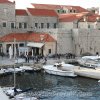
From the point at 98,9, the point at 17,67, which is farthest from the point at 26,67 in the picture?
the point at 98,9

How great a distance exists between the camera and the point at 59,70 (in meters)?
47.0

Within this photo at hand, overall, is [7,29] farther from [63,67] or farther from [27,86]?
[27,86]

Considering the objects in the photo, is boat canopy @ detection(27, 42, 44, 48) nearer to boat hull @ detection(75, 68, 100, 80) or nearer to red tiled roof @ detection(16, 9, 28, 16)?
red tiled roof @ detection(16, 9, 28, 16)

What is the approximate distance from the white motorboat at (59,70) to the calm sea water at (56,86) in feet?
2.66

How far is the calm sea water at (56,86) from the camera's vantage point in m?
34.5

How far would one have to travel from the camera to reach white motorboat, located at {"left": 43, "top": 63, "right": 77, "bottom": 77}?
46.0 metres

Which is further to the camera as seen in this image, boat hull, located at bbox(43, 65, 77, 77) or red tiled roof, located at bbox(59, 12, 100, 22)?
red tiled roof, located at bbox(59, 12, 100, 22)

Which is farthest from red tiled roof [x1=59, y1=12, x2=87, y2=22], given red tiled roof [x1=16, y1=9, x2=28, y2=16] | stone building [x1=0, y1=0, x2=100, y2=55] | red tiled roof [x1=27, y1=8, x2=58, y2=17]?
red tiled roof [x1=16, y1=9, x2=28, y2=16]

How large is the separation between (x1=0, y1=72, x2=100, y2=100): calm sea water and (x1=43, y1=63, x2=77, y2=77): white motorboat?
810 mm

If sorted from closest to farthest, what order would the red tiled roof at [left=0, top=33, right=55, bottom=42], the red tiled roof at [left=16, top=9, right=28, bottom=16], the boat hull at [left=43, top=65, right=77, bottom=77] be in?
the boat hull at [left=43, top=65, right=77, bottom=77] → the red tiled roof at [left=0, top=33, right=55, bottom=42] → the red tiled roof at [left=16, top=9, right=28, bottom=16]

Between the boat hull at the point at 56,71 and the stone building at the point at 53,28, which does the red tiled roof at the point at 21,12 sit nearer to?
the stone building at the point at 53,28

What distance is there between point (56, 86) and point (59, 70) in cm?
755

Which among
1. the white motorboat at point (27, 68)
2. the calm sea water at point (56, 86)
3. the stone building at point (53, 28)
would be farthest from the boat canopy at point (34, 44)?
the calm sea water at point (56, 86)

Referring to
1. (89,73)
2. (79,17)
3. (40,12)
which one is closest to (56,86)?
(89,73)
